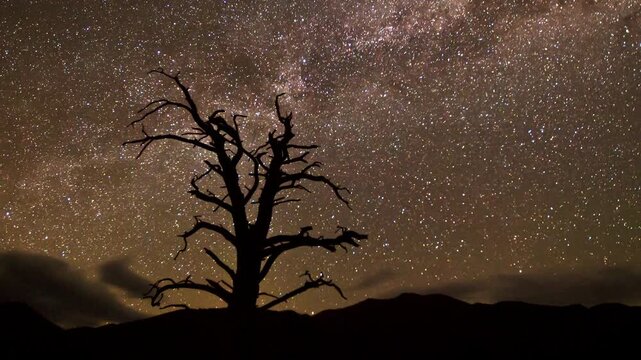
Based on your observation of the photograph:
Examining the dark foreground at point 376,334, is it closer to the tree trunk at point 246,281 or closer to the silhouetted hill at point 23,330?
the silhouetted hill at point 23,330

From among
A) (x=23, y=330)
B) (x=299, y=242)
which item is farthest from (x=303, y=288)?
(x=23, y=330)

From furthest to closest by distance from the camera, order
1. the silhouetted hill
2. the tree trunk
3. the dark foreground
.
A: 1. the silhouetted hill
2. the tree trunk
3. the dark foreground

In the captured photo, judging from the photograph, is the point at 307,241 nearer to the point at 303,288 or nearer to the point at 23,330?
the point at 303,288

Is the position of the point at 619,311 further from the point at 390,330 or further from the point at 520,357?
the point at 390,330

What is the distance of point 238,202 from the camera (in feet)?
40.0

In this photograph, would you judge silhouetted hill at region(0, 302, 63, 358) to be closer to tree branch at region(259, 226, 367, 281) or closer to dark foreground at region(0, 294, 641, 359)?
dark foreground at region(0, 294, 641, 359)

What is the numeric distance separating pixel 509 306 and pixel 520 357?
8.93 ft

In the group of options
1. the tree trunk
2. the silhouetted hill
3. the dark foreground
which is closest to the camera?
the dark foreground

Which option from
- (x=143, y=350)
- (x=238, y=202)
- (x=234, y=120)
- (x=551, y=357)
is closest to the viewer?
(x=551, y=357)

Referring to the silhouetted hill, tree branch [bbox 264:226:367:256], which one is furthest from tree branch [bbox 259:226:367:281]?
the silhouetted hill

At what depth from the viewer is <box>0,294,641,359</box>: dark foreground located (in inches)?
430

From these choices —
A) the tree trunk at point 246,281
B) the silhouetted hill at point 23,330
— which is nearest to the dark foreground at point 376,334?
the silhouetted hill at point 23,330

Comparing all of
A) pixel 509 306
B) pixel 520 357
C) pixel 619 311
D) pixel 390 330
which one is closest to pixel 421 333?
pixel 390 330

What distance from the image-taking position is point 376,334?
467 inches
